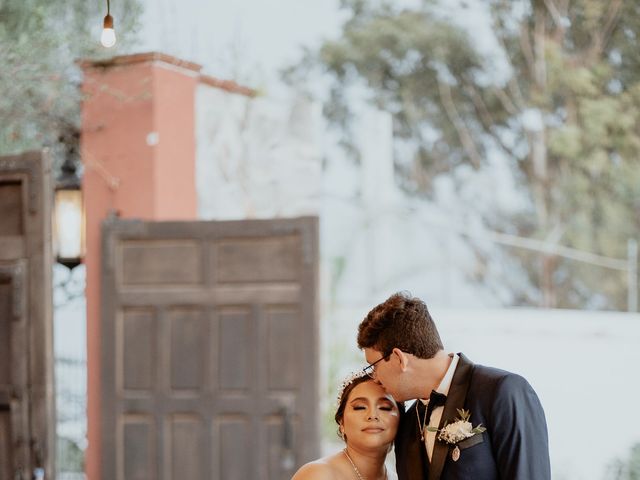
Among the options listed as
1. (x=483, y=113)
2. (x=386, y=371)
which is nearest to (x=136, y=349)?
(x=386, y=371)

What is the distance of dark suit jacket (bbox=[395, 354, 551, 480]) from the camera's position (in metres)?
2.19

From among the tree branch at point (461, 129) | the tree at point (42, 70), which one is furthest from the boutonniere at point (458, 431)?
the tree branch at point (461, 129)

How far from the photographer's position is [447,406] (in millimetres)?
2326

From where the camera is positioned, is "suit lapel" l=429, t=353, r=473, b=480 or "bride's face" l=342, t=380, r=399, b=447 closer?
"suit lapel" l=429, t=353, r=473, b=480

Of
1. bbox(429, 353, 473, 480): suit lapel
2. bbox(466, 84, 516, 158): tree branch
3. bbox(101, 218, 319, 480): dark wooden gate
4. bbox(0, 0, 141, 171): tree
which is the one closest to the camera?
bbox(429, 353, 473, 480): suit lapel

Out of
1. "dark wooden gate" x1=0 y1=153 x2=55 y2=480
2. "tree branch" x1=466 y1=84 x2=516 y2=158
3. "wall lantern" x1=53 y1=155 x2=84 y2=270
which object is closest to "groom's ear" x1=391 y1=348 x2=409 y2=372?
"dark wooden gate" x1=0 y1=153 x2=55 y2=480

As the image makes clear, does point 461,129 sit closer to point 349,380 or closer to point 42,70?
point 42,70

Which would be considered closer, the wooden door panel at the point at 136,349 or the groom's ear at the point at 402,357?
the groom's ear at the point at 402,357

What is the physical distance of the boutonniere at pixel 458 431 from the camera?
225cm

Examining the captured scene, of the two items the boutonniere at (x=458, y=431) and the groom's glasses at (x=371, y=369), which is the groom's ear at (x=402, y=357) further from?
the boutonniere at (x=458, y=431)

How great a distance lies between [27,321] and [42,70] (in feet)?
5.48

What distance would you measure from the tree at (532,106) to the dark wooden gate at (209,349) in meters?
5.47

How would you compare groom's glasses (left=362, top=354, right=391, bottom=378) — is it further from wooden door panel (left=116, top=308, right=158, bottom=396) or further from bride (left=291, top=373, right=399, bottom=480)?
wooden door panel (left=116, top=308, right=158, bottom=396)

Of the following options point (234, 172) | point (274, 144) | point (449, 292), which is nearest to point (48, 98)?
point (234, 172)
